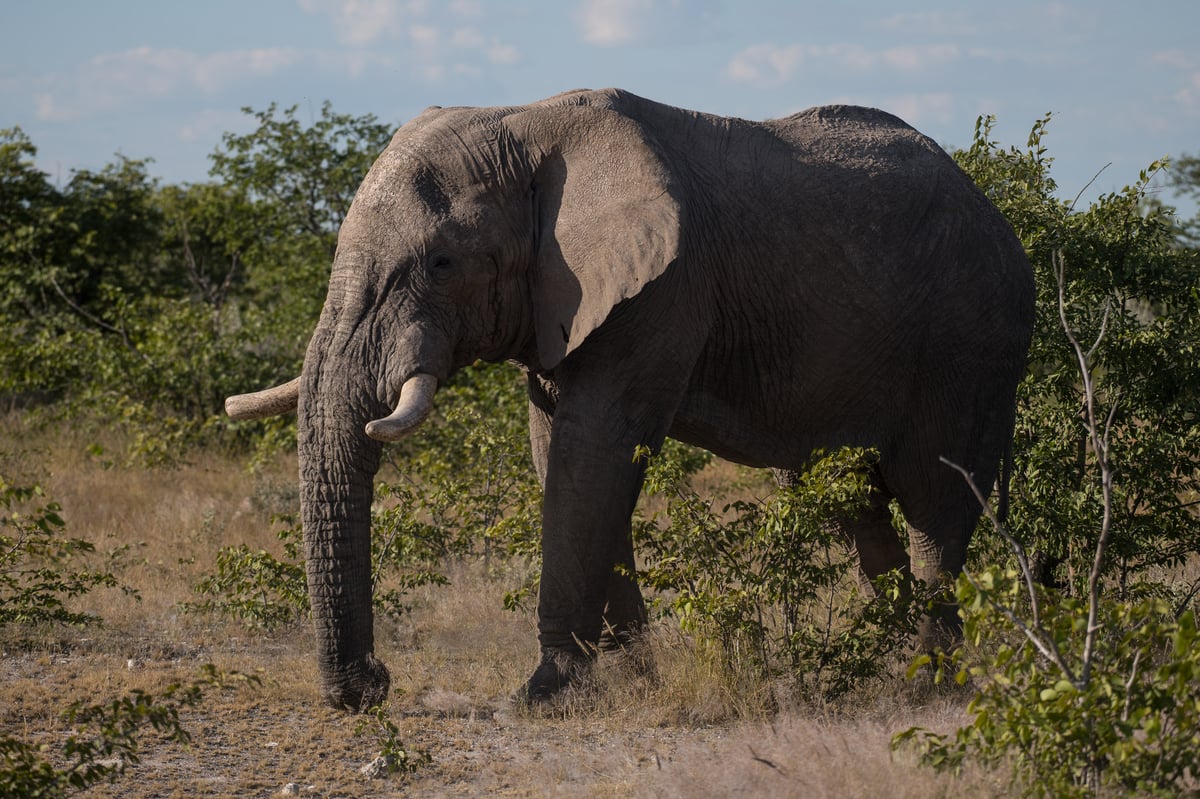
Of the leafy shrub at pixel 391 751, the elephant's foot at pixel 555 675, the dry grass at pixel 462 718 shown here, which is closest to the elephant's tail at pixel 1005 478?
the dry grass at pixel 462 718

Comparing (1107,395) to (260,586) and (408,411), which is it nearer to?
(408,411)

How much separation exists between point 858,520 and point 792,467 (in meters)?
0.99

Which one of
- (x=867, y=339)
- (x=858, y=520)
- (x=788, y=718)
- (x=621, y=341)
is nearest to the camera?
(x=788, y=718)

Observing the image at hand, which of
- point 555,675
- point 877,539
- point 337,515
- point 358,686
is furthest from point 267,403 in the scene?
point 877,539

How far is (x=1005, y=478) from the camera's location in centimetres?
748

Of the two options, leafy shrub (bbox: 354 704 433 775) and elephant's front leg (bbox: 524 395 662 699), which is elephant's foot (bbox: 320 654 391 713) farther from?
elephant's front leg (bbox: 524 395 662 699)

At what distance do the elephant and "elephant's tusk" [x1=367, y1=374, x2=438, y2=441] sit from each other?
16 millimetres

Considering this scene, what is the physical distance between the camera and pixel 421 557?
29.3 ft

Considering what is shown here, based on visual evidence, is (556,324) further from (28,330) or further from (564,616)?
(28,330)

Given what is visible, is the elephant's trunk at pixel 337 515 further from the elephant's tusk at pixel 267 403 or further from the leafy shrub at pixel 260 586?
the leafy shrub at pixel 260 586

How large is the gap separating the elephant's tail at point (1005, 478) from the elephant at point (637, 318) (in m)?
0.06

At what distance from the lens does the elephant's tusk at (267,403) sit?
6.42 meters

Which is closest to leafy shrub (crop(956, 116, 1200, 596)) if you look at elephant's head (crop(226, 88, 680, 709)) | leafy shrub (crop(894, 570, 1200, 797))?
elephant's head (crop(226, 88, 680, 709))

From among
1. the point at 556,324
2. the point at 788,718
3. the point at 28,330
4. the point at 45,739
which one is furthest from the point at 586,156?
the point at 28,330
